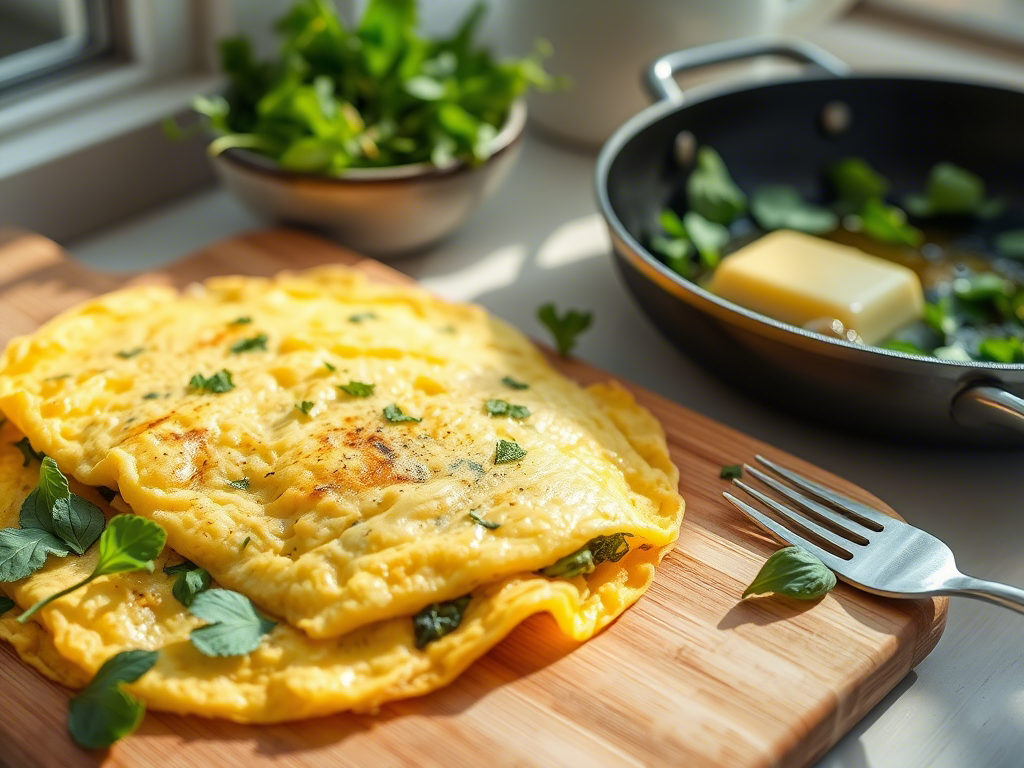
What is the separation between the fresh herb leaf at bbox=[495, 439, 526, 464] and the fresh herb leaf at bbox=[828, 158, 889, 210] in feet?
3.94

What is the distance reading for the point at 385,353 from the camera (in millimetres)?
1611

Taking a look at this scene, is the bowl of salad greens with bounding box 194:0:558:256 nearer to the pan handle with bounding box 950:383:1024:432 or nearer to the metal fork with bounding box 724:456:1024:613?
the metal fork with bounding box 724:456:1024:613

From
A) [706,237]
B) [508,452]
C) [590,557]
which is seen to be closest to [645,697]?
[590,557]

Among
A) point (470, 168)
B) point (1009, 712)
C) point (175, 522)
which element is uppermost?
point (470, 168)

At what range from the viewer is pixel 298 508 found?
132cm

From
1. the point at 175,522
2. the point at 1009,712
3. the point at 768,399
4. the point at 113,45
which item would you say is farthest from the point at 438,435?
the point at 113,45

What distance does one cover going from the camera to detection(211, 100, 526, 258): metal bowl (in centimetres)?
198

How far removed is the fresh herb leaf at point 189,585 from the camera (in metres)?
1.24

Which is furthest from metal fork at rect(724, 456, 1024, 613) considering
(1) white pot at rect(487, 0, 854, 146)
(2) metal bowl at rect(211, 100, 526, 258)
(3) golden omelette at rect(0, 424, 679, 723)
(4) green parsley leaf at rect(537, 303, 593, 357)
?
(1) white pot at rect(487, 0, 854, 146)

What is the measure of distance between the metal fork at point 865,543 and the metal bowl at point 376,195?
87 centimetres

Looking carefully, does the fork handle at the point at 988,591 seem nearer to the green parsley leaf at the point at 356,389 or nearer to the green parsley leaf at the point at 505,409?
the green parsley leaf at the point at 505,409

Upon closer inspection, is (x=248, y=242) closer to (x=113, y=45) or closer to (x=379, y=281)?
(x=379, y=281)

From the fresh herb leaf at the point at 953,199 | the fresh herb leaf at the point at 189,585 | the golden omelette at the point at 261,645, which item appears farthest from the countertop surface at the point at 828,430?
the fresh herb leaf at the point at 189,585

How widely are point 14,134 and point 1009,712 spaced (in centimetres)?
198
